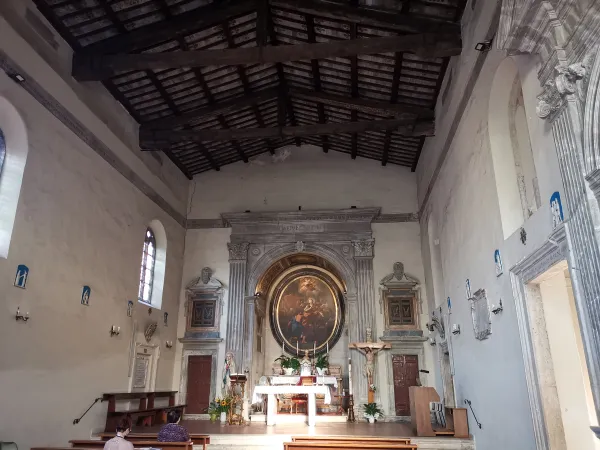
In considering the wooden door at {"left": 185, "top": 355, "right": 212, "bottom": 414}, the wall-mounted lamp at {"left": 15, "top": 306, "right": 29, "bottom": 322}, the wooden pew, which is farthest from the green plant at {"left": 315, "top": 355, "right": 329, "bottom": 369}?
the wall-mounted lamp at {"left": 15, "top": 306, "right": 29, "bottom": 322}

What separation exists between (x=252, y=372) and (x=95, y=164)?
22.8ft

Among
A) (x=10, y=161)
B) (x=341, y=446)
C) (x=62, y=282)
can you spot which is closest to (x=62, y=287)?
(x=62, y=282)

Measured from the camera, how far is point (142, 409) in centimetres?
1121

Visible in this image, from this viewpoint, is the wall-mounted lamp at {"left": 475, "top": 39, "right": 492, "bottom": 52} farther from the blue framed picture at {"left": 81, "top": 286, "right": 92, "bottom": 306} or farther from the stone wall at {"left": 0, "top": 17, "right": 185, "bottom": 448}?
the blue framed picture at {"left": 81, "top": 286, "right": 92, "bottom": 306}

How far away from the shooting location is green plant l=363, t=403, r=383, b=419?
12320 millimetres

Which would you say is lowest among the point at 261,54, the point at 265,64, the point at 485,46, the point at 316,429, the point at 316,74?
the point at 316,429

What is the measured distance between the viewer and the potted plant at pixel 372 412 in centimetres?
1230

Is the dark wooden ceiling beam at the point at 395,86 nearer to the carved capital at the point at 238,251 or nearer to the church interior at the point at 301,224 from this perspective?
the church interior at the point at 301,224

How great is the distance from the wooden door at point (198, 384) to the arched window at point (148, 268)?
2.28 meters

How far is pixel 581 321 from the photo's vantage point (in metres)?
4.56

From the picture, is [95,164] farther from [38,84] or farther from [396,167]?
[396,167]

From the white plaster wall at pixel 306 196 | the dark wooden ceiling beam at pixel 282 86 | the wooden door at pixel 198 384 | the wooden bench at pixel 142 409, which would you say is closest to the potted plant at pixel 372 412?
the white plaster wall at pixel 306 196

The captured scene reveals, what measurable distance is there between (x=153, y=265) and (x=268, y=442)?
6.04 meters

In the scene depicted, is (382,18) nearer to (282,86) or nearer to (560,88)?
(282,86)
